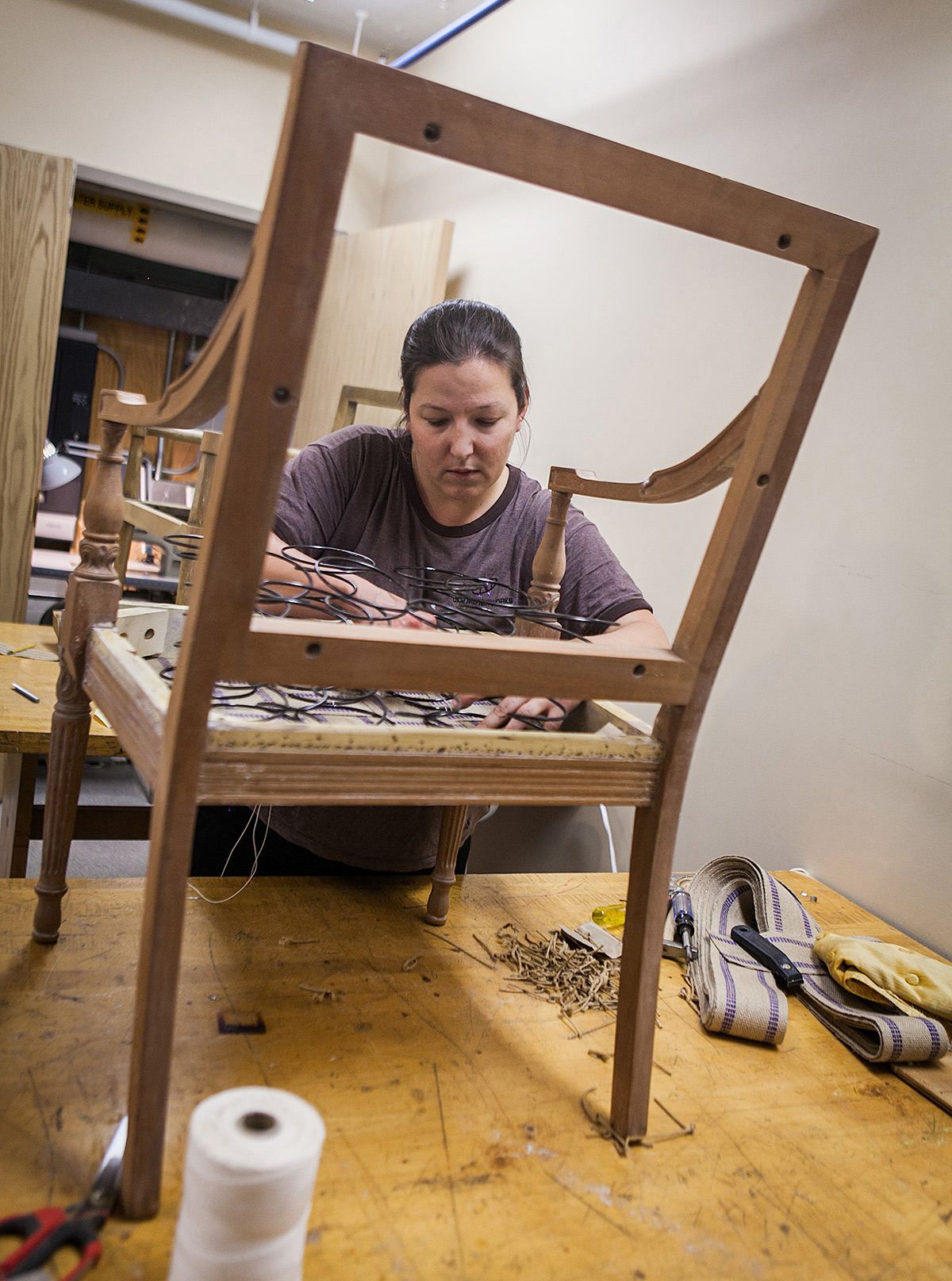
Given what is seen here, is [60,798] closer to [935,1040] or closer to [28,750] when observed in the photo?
[28,750]

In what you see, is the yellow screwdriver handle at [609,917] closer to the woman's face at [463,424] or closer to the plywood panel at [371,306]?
the woman's face at [463,424]

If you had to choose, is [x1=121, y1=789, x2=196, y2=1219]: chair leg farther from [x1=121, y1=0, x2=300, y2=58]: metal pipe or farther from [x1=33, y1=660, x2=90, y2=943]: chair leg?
[x1=121, y1=0, x2=300, y2=58]: metal pipe

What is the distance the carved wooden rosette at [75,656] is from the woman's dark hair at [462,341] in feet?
1.67

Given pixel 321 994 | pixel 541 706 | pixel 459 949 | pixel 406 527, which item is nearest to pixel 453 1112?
pixel 321 994

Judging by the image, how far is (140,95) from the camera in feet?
11.1

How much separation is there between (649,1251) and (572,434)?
6.50 ft

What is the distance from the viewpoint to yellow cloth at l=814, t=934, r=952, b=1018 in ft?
3.75

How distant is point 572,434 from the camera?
2453 millimetres

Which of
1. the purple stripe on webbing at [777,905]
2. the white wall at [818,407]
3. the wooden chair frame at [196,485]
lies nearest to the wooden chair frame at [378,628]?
the purple stripe on webbing at [777,905]

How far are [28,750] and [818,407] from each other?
140 cm

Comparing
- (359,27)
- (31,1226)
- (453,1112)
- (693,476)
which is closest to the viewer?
(31,1226)

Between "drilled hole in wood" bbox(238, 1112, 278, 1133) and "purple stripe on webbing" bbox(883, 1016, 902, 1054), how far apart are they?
796 mm

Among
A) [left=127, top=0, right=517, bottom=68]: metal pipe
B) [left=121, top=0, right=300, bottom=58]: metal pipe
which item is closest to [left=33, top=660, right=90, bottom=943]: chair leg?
[left=127, top=0, right=517, bottom=68]: metal pipe

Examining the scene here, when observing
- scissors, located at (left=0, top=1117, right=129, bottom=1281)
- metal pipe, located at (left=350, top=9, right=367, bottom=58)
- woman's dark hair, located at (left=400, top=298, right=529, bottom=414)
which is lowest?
scissors, located at (left=0, top=1117, right=129, bottom=1281)
